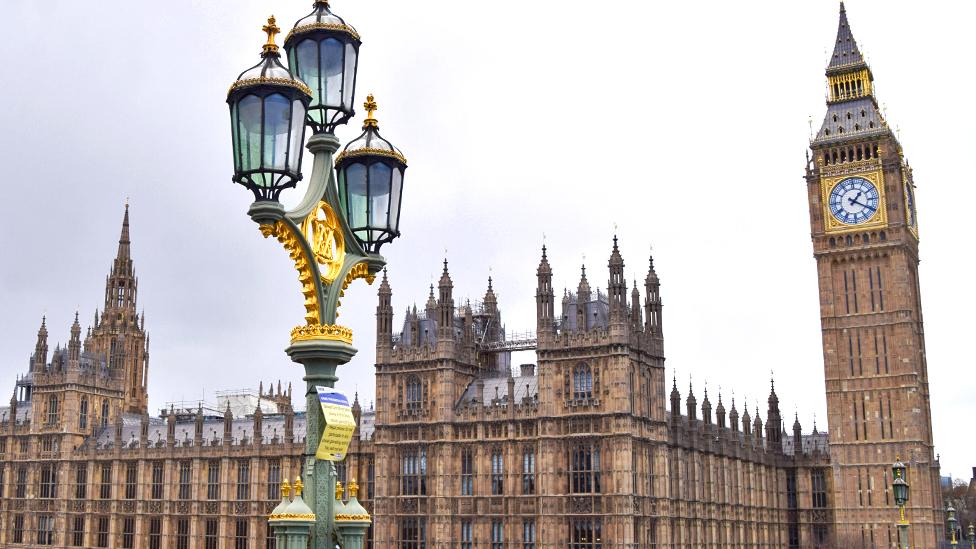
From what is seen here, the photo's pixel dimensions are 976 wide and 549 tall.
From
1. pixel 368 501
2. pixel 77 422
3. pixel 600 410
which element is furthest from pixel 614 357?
pixel 77 422

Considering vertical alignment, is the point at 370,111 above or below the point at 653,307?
below

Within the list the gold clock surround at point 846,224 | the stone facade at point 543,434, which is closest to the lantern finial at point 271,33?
the stone facade at point 543,434

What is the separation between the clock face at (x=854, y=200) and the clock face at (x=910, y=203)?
124 inches

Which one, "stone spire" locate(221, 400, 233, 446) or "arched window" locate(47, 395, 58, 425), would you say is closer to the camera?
"stone spire" locate(221, 400, 233, 446)

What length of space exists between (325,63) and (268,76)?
1.62m

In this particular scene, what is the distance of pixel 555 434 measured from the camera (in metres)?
65.2

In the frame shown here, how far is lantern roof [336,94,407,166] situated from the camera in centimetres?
1202

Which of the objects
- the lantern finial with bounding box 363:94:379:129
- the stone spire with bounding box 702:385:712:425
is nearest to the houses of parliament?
the stone spire with bounding box 702:385:712:425

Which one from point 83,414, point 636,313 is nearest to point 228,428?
point 83,414

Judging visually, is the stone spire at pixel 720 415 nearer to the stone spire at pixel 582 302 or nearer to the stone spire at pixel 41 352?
the stone spire at pixel 582 302

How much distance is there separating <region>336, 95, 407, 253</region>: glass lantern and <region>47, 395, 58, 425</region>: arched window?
89.1 metres

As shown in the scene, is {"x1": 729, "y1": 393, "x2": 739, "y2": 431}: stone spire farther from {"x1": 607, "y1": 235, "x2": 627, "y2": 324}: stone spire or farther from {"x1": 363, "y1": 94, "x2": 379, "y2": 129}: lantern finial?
{"x1": 363, "y1": 94, "x2": 379, "y2": 129}: lantern finial

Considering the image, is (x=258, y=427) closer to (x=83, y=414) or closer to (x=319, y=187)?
(x=83, y=414)

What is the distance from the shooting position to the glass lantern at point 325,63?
11734mm
